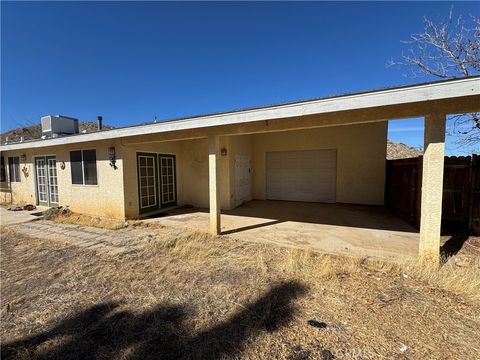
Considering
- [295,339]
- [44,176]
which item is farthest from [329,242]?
[44,176]

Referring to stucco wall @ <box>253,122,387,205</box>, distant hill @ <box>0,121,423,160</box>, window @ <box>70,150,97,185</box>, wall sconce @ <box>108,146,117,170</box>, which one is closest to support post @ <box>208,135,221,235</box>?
wall sconce @ <box>108,146,117,170</box>

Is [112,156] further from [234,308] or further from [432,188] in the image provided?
[432,188]

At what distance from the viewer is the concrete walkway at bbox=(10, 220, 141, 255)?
191 inches

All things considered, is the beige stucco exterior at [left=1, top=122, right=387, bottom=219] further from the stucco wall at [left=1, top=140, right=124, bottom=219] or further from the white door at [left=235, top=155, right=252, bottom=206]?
the white door at [left=235, top=155, right=252, bottom=206]

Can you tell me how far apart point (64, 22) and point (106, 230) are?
692 centimetres

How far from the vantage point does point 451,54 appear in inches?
278

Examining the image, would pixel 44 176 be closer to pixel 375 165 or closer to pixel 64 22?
pixel 64 22

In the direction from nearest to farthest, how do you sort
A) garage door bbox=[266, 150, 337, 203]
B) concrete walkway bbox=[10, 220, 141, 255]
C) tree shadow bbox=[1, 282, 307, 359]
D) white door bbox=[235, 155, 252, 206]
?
tree shadow bbox=[1, 282, 307, 359] → concrete walkway bbox=[10, 220, 141, 255] → white door bbox=[235, 155, 252, 206] → garage door bbox=[266, 150, 337, 203]

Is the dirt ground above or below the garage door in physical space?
below

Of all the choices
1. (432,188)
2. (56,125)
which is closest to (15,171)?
(56,125)

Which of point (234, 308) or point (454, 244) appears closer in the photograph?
point (234, 308)

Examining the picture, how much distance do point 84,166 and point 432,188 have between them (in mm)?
9896

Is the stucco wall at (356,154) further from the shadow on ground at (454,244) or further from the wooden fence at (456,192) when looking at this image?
the shadow on ground at (454,244)

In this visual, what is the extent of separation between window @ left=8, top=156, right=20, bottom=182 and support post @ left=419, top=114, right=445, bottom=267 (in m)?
15.4
